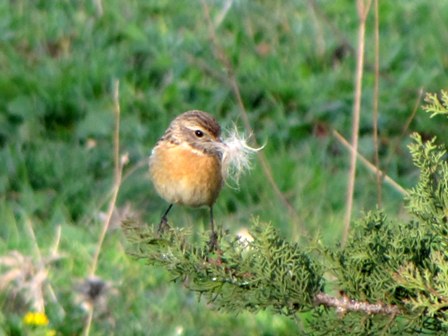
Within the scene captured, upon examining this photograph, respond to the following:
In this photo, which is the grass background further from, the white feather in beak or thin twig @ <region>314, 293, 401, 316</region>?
thin twig @ <region>314, 293, 401, 316</region>

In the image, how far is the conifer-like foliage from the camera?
2861mm

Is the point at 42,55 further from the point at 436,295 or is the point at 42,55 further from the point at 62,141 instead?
the point at 436,295

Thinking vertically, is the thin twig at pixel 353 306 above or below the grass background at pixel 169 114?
above

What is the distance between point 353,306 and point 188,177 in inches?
71.9

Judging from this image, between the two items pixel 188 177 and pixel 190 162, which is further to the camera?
pixel 190 162

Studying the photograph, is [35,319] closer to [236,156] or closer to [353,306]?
[236,156]

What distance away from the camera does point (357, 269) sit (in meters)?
2.98

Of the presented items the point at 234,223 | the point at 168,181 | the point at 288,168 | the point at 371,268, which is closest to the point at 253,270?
the point at 371,268

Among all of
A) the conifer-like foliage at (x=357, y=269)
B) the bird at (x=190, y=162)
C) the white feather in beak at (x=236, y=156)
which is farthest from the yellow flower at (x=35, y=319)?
the conifer-like foliage at (x=357, y=269)

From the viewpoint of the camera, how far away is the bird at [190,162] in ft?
15.3

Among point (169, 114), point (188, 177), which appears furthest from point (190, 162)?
point (169, 114)

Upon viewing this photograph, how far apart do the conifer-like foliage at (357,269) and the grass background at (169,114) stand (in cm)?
194

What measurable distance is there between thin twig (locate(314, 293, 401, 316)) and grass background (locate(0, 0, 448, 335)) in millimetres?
2066

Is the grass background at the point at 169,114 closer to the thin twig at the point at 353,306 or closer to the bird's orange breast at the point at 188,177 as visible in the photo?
the bird's orange breast at the point at 188,177
